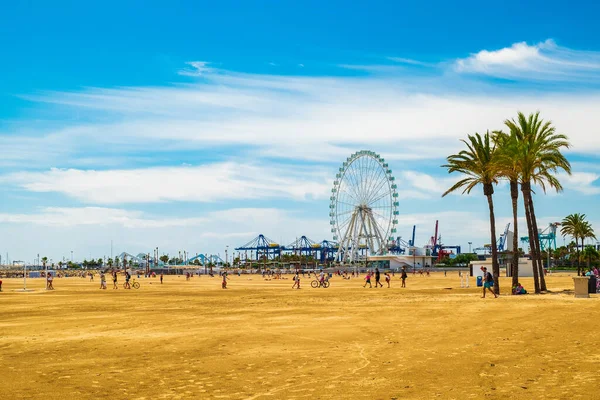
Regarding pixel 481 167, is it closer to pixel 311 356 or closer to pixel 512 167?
pixel 512 167

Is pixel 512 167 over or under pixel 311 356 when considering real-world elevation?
over

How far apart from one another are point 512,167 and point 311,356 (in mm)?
28265

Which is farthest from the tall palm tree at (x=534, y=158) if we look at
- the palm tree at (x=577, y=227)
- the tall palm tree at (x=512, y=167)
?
the palm tree at (x=577, y=227)

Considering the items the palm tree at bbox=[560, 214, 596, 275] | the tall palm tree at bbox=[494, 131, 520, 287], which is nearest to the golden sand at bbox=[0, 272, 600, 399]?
the tall palm tree at bbox=[494, 131, 520, 287]

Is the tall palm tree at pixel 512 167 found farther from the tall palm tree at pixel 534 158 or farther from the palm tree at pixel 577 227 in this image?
the palm tree at pixel 577 227

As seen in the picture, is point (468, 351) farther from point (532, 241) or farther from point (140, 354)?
point (532, 241)

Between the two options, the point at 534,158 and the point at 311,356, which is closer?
the point at 311,356

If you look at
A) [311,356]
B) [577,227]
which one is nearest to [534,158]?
[311,356]

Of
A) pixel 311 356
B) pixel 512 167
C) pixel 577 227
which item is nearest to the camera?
pixel 311 356

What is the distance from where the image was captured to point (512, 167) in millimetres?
39406

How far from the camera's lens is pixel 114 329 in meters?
21.5

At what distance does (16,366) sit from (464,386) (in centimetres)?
940

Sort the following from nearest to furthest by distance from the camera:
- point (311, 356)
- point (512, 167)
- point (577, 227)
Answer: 1. point (311, 356)
2. point (512, 167)
3. point (577, 227)

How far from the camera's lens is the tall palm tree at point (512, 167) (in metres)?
38.9
